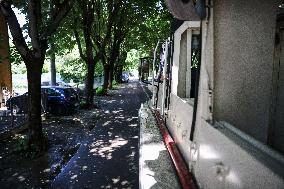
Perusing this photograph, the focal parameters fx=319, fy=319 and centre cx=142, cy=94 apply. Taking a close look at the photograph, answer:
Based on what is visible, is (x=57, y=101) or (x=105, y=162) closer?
(x=105, y=162)

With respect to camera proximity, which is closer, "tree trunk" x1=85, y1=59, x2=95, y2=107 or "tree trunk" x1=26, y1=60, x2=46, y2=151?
"tree trunk" x1=26, y1=60, x2=46, y2=151

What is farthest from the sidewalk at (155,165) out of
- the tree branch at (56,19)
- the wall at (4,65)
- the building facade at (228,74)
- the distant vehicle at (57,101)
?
the wall at (4,65)

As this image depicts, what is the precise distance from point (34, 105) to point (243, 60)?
8.25 meters

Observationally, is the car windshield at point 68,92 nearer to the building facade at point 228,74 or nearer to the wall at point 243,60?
the building facade at point 228,74

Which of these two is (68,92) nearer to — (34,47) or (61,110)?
(61,110)

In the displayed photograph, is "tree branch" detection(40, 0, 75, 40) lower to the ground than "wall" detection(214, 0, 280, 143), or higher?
higher

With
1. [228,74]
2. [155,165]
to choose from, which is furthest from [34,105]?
[228,74]

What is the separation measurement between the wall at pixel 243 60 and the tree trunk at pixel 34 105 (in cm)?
796

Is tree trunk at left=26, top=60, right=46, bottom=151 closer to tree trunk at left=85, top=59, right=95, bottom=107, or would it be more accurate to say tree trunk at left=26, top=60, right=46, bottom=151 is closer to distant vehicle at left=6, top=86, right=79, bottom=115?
distant vehicle at left=6, top=86, right=79, bottom=115

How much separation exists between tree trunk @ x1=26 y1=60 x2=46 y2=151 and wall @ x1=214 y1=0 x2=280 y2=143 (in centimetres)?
796

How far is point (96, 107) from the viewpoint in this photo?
2053 cm

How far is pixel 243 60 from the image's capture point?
9.11ft

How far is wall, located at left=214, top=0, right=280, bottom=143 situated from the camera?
2.71 m

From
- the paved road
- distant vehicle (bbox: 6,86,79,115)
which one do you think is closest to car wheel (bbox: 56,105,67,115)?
distant vehicle (bbox: 6,86,79,115)
